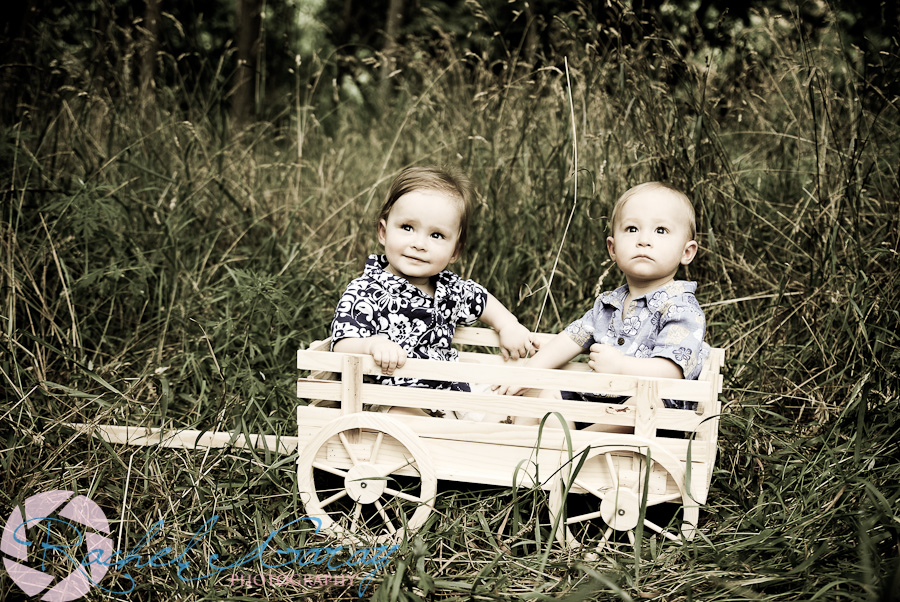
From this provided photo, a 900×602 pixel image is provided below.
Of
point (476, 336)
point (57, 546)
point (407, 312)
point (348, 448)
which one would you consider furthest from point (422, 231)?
point (57, 546)

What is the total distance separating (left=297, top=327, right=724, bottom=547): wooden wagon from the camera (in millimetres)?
1846

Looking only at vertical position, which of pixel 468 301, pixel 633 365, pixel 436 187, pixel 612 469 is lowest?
pixel 612 469

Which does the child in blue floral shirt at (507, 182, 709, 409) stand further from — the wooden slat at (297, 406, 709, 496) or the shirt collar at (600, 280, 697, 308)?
the wooden slat at (297, 406, 709, 496)

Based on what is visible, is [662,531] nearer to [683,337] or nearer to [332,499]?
[683,337]

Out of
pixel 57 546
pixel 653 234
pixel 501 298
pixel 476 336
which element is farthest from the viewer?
pixel 501 298

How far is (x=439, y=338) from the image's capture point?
2.42m

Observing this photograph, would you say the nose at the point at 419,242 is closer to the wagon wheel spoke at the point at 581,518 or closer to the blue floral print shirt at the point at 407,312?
the blue floral print shirt at the point at 407,312

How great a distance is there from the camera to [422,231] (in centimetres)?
226

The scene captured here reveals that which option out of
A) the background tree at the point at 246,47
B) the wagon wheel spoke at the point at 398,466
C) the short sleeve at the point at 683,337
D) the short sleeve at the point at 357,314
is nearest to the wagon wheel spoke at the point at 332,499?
the wagon wheel spoke at the point at 398,466

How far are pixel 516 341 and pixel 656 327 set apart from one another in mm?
489

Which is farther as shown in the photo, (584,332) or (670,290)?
(584,332)

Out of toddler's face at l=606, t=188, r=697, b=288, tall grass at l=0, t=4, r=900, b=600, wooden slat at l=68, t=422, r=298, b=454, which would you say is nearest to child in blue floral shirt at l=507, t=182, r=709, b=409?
toddler's face at l=606, t=188, r=697, b=288

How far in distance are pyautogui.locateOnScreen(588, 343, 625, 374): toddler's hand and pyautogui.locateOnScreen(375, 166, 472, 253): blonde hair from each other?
59 centimetres

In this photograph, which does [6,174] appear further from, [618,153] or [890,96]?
[890,96]
